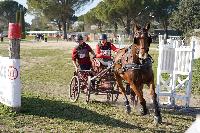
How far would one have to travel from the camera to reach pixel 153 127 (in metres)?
9.07

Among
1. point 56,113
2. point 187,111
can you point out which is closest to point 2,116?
point 56,113

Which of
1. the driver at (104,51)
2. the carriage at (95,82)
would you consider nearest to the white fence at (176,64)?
the carriage at (95,82)

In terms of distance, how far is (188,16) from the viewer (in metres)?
67.4

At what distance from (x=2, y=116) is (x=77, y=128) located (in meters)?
1.90

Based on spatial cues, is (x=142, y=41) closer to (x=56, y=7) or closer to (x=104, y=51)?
(x=104, y=51)

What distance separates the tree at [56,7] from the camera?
93.2 meters

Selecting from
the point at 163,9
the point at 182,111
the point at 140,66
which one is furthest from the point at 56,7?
the point at 140,66

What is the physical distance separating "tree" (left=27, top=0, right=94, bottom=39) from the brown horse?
277 ft

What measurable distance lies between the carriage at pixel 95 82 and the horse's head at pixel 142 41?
8.13ft

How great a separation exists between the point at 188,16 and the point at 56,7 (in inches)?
1400

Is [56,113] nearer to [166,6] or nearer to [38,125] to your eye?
[38,125]

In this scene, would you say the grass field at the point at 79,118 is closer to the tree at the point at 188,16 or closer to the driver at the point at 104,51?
the driver at the point at 104,51

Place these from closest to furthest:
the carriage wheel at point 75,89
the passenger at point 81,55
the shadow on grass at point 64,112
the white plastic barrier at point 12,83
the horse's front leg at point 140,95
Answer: the shadow on grass at point 64,112 → the horse's front leg at point 140,95 → the white plastic barrier at point 12,83 → the carriage wheel at point 75,89 → the passenger at point 81,55

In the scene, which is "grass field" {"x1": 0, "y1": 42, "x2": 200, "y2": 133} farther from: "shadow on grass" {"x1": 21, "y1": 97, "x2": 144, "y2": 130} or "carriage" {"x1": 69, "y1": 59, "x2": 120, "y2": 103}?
"carriage" {"x1": 69, "y1": 59, "x2": 120, "y2": 103}
